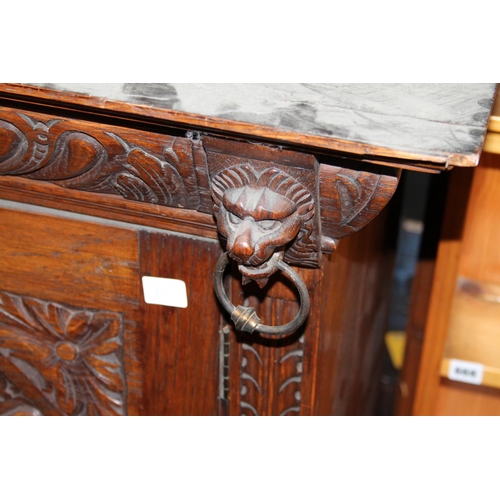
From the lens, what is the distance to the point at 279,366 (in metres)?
0.81

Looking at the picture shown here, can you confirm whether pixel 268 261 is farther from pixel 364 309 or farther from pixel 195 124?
pixel 364 309

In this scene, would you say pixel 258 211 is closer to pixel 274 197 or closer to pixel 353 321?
pixel 274 197

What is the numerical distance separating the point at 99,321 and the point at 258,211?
12.0 inches

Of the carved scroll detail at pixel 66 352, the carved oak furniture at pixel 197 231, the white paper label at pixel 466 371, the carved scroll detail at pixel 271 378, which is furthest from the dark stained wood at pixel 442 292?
the carved scroll detail at pixel 66 352

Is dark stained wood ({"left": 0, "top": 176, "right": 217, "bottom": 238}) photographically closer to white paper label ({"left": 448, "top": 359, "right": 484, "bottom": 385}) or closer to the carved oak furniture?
the carved oak furniture

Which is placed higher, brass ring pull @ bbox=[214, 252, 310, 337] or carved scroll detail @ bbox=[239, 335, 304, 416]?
brass ring pull @ bbox=[214, 252, 310, 337]

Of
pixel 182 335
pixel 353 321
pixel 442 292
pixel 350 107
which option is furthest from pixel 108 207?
pixel 442 292

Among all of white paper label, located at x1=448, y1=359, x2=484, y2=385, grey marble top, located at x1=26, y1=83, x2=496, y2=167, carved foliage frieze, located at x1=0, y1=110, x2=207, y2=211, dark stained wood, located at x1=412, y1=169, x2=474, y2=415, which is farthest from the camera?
white paper label, located at x1=448, y1=359, x2=484, y2=385

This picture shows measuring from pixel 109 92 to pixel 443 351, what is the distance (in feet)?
2.51

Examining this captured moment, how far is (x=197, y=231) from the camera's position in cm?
74

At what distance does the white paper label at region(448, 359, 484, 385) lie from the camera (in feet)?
3.84

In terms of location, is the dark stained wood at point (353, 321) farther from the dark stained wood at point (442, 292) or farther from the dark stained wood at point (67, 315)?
the dark stained wood at point (67, 315)

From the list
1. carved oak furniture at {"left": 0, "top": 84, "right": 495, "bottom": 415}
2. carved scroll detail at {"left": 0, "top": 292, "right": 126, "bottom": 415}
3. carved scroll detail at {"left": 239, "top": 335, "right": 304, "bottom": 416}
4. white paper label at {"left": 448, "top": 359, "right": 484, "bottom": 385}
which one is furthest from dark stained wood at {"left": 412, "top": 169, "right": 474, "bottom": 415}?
carved scroll detail at {"left": 0, "top": 292, "right": 126, "bottom": 415}

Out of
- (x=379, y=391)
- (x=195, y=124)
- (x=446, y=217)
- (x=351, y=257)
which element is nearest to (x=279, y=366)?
(x=351, y=257)
